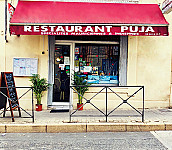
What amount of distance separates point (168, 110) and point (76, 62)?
3903 mm

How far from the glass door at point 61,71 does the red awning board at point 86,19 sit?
4.88 feet

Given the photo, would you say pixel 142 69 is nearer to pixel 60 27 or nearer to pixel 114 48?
pixel 114 48

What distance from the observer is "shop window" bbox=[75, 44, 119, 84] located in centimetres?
739

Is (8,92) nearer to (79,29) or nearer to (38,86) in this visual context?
(38,86)

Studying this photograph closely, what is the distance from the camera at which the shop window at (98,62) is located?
739 centimetres

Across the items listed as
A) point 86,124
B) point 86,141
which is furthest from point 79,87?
point 86,141

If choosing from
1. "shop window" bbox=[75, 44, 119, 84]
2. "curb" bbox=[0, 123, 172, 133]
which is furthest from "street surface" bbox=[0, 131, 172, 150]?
"shop window" bbox=[75, 44, 119, 84]

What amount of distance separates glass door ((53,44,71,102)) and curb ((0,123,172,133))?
241 centimetres

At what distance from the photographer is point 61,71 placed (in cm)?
743

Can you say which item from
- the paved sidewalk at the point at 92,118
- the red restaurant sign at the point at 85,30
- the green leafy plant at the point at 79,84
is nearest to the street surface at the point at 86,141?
the paved sidewalk at the point at 92,118

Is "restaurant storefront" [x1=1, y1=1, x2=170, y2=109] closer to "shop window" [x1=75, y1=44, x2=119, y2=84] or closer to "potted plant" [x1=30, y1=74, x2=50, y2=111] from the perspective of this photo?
"shop window" [x1=75, y1=44, x2=119, y2=84]

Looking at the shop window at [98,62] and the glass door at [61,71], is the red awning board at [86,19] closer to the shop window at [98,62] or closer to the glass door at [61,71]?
the shop window at [98,62]

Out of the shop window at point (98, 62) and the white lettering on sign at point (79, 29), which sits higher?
the white lettering on sign at point (79, 29)

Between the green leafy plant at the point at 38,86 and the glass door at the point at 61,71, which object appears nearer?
the green leafy plant at the point at 38,86
